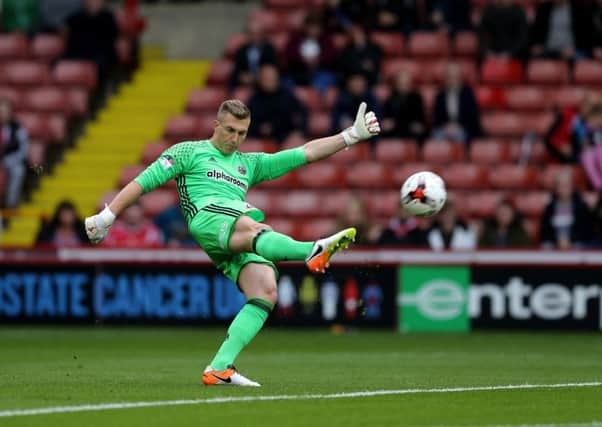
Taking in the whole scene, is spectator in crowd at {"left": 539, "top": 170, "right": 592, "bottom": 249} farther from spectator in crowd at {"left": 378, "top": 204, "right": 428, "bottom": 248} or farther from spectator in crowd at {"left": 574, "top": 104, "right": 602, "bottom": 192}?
spectator in crowd at {"left": 378, "top": 204, "right": 428, "bottom": 248}

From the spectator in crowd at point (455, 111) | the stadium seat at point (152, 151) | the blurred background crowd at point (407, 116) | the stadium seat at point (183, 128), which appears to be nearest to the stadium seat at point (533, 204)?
the blurred background crowd at point (407, 116)

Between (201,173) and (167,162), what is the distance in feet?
0.86

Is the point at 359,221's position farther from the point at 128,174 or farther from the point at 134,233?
the point at 128,174

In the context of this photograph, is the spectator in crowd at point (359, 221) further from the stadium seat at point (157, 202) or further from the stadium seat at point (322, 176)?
the stadium seat at point (157, 202)

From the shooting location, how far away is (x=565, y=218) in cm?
1936

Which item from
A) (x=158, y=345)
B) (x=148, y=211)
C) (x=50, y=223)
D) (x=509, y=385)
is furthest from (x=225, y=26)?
(x=509, y=385)

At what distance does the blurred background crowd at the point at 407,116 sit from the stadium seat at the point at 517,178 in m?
0.02

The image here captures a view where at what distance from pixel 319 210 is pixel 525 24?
13.3 feet

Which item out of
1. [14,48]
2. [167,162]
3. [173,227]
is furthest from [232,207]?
[14,48]

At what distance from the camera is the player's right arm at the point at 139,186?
10.6m

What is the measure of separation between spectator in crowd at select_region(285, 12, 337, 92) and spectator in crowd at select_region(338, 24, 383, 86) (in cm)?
39

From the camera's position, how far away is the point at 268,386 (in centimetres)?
1077

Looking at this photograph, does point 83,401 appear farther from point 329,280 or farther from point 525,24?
point 525,24

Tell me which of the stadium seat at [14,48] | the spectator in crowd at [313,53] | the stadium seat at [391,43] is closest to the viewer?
the spectator in crowd at [313,53]
